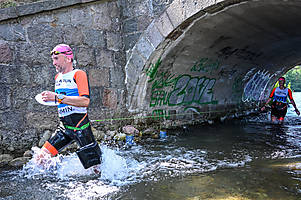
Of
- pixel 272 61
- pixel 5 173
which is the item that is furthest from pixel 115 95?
pixel 272 61

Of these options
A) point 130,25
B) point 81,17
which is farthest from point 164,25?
point 81,17

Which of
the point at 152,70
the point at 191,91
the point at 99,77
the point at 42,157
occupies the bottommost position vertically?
the point at 42,157

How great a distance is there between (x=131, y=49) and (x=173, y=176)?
10.6ft

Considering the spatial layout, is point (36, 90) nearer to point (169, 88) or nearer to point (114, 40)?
point (114, 40)

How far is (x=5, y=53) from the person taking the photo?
13.9 ft

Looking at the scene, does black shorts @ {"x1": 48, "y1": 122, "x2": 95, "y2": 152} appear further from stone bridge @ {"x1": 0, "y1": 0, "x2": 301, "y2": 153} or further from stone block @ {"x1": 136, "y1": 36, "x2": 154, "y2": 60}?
stone block @ {"x1": 136, "y1": 36, "x2": 154, "y2": 60}

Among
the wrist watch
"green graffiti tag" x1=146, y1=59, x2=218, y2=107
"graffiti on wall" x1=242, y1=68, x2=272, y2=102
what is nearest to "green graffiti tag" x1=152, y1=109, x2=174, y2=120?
"green graffiti tag" x1=146, y1=59, x2=218, y2=107

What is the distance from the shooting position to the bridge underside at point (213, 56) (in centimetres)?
504

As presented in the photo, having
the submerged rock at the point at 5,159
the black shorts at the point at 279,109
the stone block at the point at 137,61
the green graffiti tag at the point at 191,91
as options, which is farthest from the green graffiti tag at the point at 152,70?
the black shorts at the point at 279,109

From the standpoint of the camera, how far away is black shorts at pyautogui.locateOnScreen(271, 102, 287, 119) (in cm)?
744

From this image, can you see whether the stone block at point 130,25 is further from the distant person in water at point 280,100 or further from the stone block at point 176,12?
the distant person in water at point 280,100

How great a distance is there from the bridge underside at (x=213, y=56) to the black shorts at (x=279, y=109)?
1724 millimetres

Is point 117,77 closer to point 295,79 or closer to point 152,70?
point 152,70

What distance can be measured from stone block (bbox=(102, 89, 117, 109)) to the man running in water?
2.42 m
